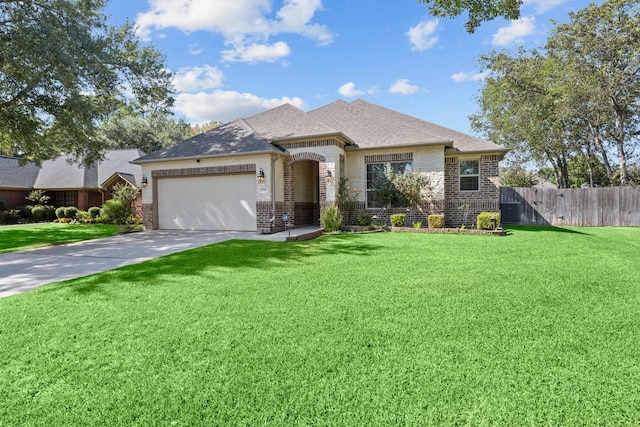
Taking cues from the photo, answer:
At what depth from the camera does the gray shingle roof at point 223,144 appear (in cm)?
1242

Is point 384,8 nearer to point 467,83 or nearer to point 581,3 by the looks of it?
point 581,3

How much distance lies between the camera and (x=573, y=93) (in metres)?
16.8

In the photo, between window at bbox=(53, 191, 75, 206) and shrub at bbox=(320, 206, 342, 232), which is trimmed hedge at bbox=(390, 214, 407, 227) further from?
window at bbox=(53, 191, 75, 206)

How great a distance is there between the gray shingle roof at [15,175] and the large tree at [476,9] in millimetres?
26640

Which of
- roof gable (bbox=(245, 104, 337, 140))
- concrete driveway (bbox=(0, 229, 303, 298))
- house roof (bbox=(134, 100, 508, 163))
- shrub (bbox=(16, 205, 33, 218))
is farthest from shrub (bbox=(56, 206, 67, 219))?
roof gable (bbox=(245, 104, 337, 140))

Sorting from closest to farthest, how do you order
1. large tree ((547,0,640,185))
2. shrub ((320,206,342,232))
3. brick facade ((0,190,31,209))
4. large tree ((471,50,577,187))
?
1. shrub ((320,206,342,232))
2. large tree ((547,0,640,185))
3. large tree ((471,50,577,187))
4. brick facade ((0,190,31,209))

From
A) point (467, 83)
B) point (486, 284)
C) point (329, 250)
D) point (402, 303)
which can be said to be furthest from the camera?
point (467, 83)

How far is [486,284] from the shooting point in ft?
16.1

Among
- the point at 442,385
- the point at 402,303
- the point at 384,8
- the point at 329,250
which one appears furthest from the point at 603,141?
the point at 442,385

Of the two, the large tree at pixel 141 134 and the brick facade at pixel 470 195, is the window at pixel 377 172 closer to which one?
the brick facade at pixel 470 195

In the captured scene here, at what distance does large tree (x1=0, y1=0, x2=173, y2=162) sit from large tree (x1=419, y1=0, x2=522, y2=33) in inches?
407

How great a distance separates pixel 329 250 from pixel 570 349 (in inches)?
222

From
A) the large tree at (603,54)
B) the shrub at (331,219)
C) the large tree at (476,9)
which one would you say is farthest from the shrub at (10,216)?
the large tree at (603,54)

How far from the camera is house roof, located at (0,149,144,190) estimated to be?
73.6 feet
